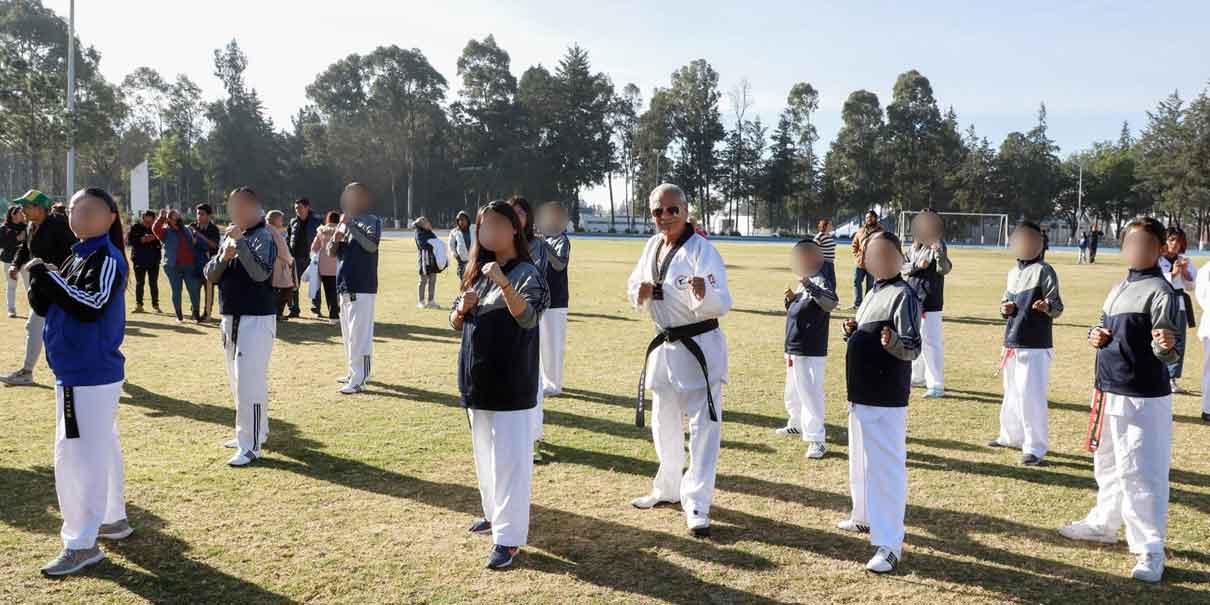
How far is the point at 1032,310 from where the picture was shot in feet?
23.0

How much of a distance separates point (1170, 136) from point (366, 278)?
9352 cm

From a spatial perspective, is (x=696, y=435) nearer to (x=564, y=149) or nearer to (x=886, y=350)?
(x=886, y=350)

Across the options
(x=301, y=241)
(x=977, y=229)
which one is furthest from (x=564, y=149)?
(x=301, y=241)

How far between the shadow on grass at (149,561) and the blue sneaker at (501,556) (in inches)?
44.8

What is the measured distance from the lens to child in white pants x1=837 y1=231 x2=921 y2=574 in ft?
15.7

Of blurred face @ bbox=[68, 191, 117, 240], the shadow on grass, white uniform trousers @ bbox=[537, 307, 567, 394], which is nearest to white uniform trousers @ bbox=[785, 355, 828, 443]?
white uniform trousers @ bbox=[537, 307, 567, 394]

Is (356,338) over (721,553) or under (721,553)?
over

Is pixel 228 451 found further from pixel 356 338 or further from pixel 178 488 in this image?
pixel 356 338

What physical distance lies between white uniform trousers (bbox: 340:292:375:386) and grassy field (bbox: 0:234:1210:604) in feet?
1.23

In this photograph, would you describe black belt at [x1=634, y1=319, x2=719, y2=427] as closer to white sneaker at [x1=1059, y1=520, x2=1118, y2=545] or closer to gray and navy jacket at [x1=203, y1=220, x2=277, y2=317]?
white sneaker at [x1=1059, y1=520, x2=1118, y2=545]

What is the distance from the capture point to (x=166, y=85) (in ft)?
306

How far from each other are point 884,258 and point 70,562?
17.0 ft

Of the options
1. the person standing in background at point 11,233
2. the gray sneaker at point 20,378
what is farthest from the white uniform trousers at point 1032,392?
the person standing in background at point 11,233

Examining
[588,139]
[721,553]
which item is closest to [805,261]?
[721,553]
